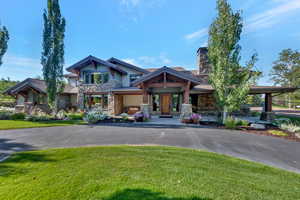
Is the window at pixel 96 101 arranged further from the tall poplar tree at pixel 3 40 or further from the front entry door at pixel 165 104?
the tall poplar tree at pixel 3 40

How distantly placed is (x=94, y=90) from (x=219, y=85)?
46.5ft

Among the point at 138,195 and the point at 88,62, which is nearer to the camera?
the point at 138,195

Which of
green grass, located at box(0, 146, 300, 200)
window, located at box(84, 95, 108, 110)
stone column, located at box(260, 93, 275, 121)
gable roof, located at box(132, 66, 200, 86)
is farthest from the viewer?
window, located at box(84, 95, 108, 110)

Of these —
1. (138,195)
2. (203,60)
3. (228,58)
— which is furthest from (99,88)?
(138,195)

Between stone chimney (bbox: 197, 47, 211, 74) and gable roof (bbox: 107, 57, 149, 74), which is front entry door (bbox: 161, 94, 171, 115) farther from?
stone chimney (bbox: 197, 47, 211, 74)

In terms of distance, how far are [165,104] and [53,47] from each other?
1407 centimetres

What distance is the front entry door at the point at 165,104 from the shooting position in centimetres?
1543

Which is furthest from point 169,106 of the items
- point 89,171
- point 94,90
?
point 89,171

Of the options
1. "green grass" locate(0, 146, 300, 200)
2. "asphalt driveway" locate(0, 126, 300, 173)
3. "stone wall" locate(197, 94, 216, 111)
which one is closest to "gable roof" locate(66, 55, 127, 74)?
"asphalt driveway" locate(0, 126, 300, 173)

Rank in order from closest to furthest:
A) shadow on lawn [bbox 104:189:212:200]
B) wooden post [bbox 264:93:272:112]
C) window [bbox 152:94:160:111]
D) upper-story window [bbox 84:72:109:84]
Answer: shadow on lawn [bbox 104:189:212:200], wooden post [bbox 264:93:272:112], window [bbox 152:94:160:111], upper-story window [bbox 84:72:109:84]

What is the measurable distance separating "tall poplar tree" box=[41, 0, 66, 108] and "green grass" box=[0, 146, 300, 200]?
11796 millimetres

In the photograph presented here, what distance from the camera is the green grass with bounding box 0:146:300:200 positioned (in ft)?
8.79

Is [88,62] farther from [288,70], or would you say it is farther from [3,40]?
[288,70]

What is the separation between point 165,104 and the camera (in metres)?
15.5
